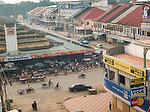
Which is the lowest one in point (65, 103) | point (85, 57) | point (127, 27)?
point (65, 103)

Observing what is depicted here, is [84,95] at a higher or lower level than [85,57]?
lower

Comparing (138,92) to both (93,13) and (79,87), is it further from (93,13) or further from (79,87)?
(93,13)

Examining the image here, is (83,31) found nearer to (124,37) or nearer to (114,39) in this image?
(114,39)

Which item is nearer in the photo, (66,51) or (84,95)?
(84,95)

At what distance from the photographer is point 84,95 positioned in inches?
1141

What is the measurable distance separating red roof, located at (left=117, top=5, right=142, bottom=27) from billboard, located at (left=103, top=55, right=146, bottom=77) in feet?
101

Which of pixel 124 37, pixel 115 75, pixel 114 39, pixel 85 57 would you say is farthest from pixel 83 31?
pixel 115 75

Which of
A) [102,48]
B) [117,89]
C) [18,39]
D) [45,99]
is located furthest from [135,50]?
[102,48]

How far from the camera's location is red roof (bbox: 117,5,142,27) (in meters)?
52.3

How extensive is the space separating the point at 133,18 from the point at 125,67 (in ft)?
121

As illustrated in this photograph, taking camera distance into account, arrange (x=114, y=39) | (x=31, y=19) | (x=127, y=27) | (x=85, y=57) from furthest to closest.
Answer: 1. (x=31, y=19)
2. (x=114, y=39)
3. (x=127, y=27)
4. (x=85, y=57)

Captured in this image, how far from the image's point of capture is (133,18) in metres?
54.8

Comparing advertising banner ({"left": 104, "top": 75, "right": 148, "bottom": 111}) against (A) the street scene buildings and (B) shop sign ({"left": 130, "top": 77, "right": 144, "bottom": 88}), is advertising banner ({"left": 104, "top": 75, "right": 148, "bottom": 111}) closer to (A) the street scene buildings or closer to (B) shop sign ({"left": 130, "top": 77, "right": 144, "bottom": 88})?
(A) the street scene buildings

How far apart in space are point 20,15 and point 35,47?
11263cm
